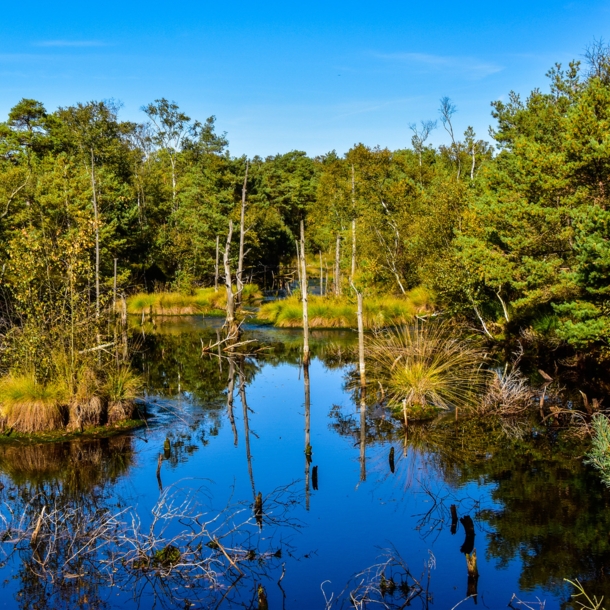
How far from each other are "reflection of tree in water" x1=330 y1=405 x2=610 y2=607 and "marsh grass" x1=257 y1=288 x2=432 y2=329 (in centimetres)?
1561

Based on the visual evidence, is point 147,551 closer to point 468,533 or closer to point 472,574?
point 472,574

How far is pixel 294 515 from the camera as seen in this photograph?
12336mm

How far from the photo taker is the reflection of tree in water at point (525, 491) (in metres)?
10.2

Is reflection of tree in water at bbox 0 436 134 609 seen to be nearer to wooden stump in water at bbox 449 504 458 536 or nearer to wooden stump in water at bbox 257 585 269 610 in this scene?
wooden stump in water at bbox 257 585 269 610

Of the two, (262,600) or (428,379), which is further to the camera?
(428,379)

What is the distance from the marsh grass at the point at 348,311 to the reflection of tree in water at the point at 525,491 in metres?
15.6

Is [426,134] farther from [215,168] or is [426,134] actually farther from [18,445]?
[18,445]

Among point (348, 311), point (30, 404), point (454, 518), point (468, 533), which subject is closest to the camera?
point (468, 533)

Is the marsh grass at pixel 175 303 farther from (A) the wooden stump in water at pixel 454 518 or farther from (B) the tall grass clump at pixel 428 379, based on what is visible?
(A) the wooden stump in water at pixel 454 518

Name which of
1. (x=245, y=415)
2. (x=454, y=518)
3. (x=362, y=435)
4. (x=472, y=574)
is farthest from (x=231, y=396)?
(x=472, y=574)

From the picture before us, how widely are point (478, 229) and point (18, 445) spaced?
53.4 ft

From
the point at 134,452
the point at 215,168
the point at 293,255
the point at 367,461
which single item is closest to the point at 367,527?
the point at 367,461

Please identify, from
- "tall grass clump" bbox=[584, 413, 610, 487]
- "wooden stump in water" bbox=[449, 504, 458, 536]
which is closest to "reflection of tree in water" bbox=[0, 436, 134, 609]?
"wooden stump in water" bbox=[449, 504, 458, 536]

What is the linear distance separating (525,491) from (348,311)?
2249 centimetres
